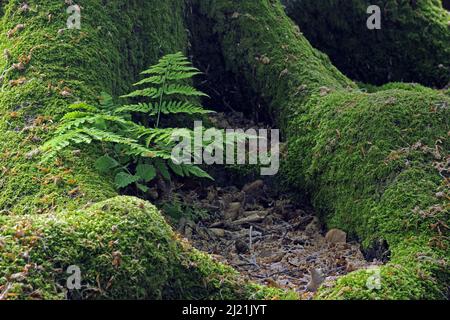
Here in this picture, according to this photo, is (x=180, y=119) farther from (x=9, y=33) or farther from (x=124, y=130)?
(x=9, y=33)

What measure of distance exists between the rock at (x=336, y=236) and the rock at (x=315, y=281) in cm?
74

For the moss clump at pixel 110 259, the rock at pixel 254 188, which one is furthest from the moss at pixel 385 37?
the moss clump at pixel 110 259

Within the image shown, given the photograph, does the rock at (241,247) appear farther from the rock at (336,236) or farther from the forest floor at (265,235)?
the rock at (336,236)

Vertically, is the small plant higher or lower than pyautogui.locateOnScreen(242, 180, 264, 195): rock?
higher

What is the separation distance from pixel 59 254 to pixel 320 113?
3070mm

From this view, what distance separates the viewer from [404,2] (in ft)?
28.7

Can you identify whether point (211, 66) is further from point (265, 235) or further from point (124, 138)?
point (124, 138)

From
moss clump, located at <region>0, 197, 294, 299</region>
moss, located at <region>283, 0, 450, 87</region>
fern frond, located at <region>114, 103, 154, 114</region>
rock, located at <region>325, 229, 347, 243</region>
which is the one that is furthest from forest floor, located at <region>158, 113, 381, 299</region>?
moss, located at <region>283, 0, 450, 87</region>

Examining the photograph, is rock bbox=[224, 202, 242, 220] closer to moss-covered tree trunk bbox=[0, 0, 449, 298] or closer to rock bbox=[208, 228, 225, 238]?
rock bbox=[208, 228, 225, 238]

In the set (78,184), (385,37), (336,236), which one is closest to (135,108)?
(78,184)

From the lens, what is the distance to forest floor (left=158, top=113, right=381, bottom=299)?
216 inches

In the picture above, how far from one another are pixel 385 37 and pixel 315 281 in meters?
4.60

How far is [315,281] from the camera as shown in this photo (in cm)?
513
